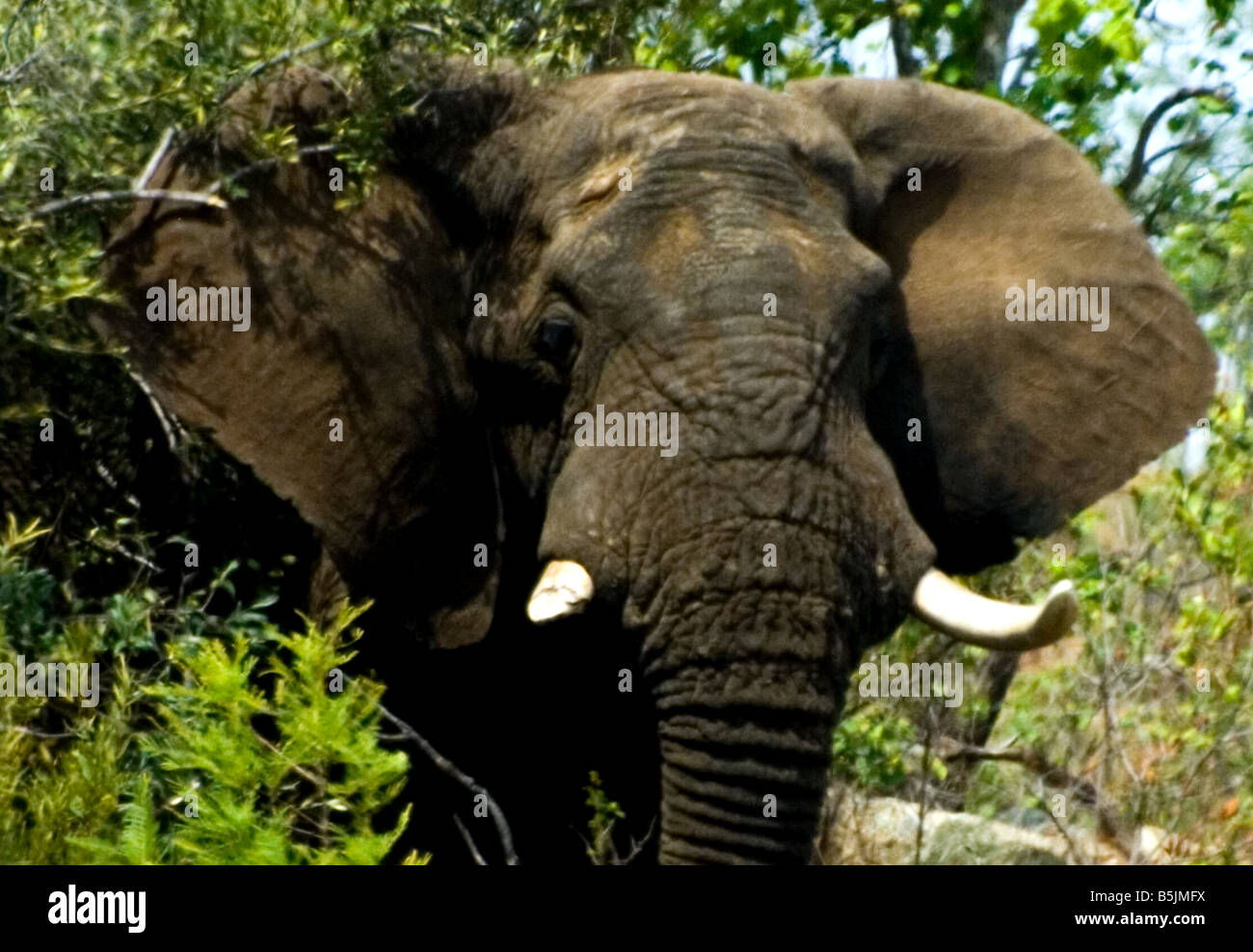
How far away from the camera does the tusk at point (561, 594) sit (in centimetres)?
638

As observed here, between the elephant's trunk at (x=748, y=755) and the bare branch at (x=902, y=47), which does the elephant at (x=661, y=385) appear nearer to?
the elephant's trunk at (x=748, y=755)

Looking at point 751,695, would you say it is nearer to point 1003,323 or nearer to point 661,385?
point 661,385

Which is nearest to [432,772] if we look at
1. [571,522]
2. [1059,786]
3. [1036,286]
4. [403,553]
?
[403,553]

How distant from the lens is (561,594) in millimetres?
6406

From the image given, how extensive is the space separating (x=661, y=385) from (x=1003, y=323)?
158 cm

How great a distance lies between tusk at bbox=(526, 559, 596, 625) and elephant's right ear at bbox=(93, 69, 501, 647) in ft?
2.35

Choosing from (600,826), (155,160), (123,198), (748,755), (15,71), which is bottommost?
(600,826)

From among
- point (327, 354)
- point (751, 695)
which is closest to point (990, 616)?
point (751, 695)

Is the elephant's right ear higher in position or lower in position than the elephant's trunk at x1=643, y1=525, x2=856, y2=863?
higher

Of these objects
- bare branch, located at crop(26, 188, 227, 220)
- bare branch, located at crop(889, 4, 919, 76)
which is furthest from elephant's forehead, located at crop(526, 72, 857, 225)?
bare branch, located at crop(889, 4, 919, 76)

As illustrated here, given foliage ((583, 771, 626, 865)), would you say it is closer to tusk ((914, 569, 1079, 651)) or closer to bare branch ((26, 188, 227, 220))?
tusk ((914, 569, 1079, 651))

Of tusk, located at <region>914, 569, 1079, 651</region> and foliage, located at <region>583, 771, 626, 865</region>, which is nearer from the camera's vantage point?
tusk, located at <region>914, 569, 1079, 651</region>

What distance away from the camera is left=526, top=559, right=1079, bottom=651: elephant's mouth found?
6.29 m
